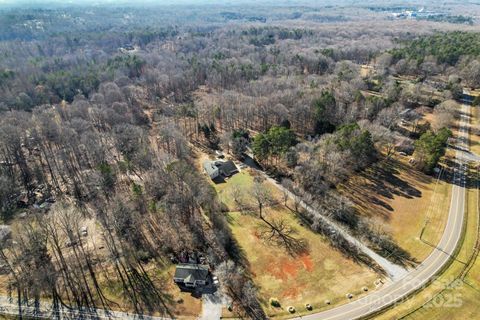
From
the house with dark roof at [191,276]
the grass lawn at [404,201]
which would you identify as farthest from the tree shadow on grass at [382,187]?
the house with dark roof at [191,276]

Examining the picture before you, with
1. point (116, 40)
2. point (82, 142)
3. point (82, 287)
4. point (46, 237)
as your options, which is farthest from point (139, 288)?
point (116, 40)

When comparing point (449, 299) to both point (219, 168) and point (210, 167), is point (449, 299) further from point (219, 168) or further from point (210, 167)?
point (210, 167)

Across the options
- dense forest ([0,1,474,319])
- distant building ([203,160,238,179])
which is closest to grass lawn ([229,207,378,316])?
dense forest ([0,1,474,319])

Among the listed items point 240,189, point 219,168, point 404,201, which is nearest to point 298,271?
point 240,189

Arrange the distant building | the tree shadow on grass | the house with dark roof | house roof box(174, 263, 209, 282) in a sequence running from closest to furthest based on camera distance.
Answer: the house with dark roof
house roof box(174, 263, 209, 282)
the tree shadow on grass
the distant building

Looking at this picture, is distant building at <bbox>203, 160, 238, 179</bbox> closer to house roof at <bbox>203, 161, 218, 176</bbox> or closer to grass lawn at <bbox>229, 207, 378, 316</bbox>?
house roof at <bbox>203, 161, 218, 176</bbox>

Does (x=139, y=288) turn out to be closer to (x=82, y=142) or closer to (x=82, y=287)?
(x=82, y=287)

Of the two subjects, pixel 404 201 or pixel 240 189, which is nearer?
pixel 404 201
